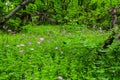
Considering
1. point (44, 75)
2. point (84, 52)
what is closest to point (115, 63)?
point (84, 52)

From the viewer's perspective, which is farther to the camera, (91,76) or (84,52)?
(84,52)

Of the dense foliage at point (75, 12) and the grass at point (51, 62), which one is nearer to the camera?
the grass at point (51, 62)

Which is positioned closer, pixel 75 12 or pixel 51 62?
pixel 51 62

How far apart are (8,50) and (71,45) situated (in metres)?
1.59

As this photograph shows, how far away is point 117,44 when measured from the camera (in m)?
6.24

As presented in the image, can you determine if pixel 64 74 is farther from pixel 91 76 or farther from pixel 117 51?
pixel 117 51

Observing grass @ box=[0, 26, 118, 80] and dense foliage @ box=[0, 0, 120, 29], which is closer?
grass @ box=[0, 26, 118, 80]

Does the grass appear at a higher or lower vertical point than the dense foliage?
higher

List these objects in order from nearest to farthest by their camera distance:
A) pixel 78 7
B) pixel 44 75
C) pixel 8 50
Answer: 1. pixel 44 75
2. pixel 8 50
3. pixel 78 7

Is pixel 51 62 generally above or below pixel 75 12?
above

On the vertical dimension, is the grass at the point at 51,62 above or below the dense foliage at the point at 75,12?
above

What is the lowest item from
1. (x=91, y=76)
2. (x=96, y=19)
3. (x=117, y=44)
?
(x=96, y=19)

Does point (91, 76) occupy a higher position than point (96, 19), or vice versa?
point (91, 76)

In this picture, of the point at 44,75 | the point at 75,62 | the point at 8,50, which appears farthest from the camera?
the point at 8,50
